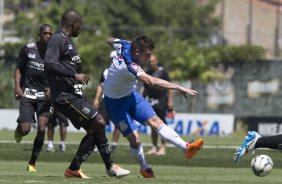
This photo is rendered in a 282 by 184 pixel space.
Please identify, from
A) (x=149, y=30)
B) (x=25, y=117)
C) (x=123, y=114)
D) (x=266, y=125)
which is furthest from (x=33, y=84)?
(x=149, y=30)

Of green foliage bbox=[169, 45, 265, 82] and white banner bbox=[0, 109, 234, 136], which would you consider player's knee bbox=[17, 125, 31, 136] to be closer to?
white banner bbox=[0, 109, 234, 136]

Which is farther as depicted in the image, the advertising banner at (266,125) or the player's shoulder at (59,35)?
the advertising banner at (266,125)

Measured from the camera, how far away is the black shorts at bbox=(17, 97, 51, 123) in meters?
16.5

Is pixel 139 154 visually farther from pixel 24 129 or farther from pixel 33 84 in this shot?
pixel 33 84

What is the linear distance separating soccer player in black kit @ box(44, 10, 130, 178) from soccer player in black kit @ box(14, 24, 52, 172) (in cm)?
255

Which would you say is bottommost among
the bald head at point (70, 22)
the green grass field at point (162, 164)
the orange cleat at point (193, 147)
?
the green grass field at point (162, 164)

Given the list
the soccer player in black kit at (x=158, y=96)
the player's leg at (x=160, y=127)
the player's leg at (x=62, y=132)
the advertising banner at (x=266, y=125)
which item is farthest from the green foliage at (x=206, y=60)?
the player's leg at (x=160, y=127)

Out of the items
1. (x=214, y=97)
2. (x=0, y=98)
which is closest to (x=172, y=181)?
(x=0, y=98)

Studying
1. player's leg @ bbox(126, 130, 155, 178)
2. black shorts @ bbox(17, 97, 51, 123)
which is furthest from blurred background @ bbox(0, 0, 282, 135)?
player's leg @ bbox(126, 130, 155, 178)

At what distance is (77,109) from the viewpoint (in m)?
13.9

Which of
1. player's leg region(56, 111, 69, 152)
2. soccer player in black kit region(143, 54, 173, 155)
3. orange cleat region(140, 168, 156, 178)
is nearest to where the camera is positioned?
orange cleat region(140, 168, 156, 178)

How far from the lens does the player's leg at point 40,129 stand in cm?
1606

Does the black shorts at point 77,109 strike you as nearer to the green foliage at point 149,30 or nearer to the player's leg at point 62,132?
the player's leg at point 62,132

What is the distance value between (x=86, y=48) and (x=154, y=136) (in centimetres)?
2529
